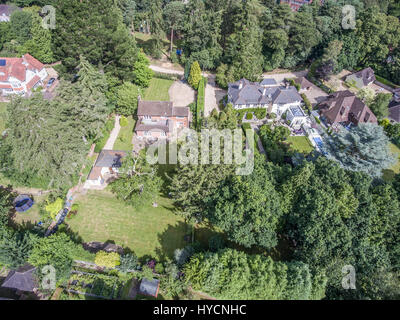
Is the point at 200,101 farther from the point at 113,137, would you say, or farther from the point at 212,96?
the point at 113,137

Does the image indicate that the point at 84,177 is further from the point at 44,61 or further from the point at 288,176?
the point at 44,61

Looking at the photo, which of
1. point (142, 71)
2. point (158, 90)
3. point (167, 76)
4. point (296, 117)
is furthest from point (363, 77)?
point (142, 71)

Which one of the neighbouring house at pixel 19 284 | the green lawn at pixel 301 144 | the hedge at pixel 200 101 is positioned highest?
the hedge at pixel 200 101

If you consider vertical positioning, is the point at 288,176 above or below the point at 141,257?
above

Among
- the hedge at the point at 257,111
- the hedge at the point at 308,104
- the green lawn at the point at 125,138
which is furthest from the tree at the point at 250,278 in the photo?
the hedge at the point at 308,104

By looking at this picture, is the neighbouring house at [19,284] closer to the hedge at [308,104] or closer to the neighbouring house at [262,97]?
the neighbouring house at [262,97]
